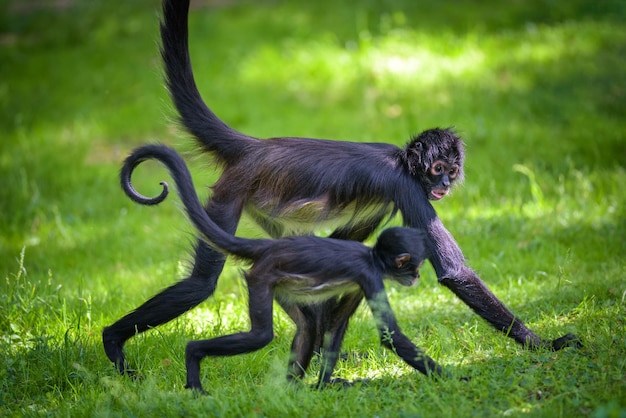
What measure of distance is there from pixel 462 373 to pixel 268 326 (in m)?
1.23

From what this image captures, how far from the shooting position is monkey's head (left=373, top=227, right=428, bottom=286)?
431 cm

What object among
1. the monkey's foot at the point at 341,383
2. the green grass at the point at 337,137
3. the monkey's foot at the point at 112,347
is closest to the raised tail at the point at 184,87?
the green grass at the point at 337,137

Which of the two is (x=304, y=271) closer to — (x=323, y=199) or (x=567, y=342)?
(x=323, y=199)

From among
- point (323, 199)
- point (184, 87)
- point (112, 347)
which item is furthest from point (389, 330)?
point (184, 87)

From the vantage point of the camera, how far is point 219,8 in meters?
14.9

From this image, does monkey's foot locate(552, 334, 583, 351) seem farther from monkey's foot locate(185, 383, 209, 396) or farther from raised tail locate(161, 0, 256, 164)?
raised tail locate(161, 0, 256, 164)

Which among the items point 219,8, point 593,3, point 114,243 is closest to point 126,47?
point 219,8

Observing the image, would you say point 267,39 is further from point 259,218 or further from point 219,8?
point 259,218

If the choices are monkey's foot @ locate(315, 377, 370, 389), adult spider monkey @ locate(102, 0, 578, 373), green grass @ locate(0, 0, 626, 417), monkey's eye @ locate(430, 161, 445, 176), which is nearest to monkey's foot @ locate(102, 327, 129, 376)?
adult spider monkey @ locate(102, 0, 578, 373)

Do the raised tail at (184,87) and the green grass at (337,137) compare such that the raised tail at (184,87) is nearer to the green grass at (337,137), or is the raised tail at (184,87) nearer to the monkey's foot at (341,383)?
the green grass at (337,137)

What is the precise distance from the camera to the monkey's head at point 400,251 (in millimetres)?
4309

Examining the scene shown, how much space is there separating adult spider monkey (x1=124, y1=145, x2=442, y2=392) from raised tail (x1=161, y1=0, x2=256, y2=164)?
2.91ft

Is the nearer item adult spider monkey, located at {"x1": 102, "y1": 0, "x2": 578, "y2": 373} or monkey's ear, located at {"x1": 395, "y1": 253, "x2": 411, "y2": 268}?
monkey's ear, located at {"x1": 395, "y1": 253, "x2": 411, "y2": 268}

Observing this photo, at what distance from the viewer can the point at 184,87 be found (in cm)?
542
